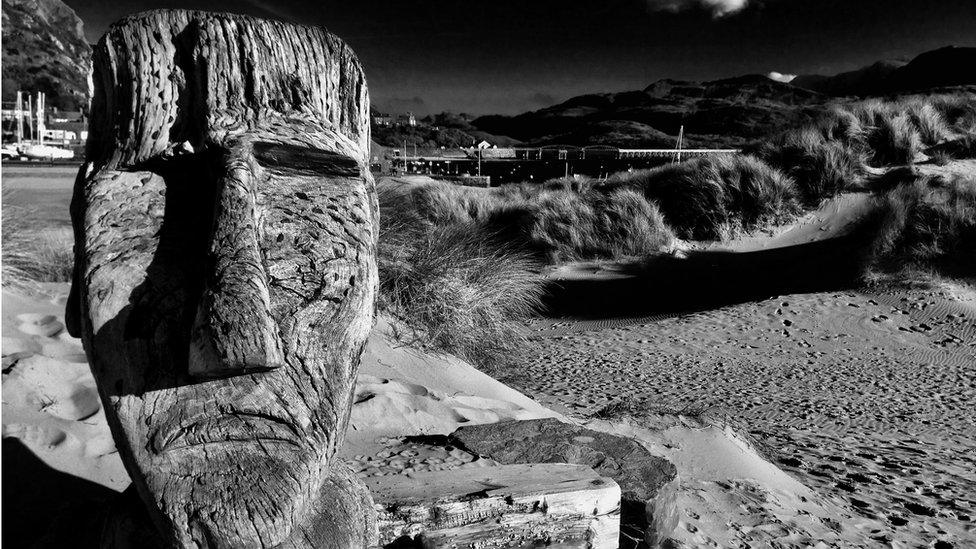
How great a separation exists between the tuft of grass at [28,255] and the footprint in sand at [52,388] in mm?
2383

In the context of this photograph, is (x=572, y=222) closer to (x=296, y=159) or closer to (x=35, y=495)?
(x=35, y=495)

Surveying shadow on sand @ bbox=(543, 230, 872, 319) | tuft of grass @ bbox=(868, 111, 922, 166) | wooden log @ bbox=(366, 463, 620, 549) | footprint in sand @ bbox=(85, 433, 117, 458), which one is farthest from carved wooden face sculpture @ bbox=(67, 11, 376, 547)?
tuft of grass @ bbox=(868, 111, 922, 166)

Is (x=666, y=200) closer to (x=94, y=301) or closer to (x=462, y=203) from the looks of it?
(x=462, y=203)

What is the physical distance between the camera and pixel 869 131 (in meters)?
15.6

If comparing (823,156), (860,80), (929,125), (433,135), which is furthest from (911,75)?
(823,156)

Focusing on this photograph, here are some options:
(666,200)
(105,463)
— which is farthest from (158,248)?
(666,200)

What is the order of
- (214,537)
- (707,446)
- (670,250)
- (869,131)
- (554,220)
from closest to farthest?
(214,537) → (707,446) → (670,250) → (554,220) → (869,131)

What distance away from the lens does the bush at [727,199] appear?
13.6m

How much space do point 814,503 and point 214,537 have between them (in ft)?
11.7

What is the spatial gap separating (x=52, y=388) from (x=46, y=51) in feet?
484

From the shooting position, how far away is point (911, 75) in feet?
287

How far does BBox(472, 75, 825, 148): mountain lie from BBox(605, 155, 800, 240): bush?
5400cm

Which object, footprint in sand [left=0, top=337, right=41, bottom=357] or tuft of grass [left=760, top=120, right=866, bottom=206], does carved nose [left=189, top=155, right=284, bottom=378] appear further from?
tuft of grass [left=760, top=120, right=866, bottom=206]

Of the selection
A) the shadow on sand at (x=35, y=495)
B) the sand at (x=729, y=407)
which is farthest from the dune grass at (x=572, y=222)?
the shadow on sand at (x=35, y=495)
